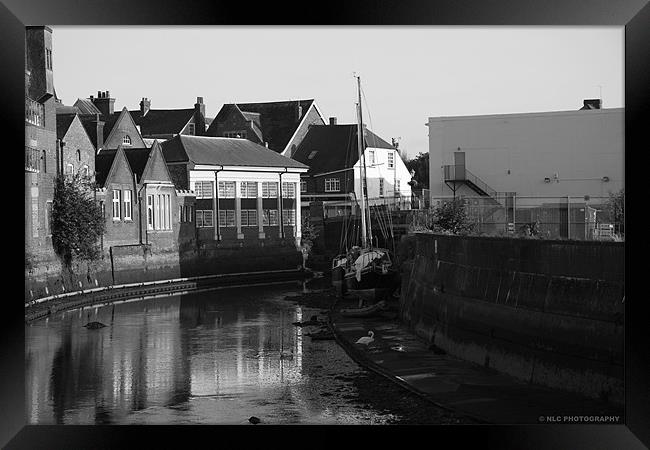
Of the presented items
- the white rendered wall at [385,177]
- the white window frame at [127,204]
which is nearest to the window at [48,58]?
the white window frame at [127,204]

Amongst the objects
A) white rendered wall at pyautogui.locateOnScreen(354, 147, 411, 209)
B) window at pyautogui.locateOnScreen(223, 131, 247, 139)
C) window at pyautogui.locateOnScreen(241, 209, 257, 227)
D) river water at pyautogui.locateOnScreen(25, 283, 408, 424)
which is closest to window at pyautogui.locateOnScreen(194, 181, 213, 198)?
window at pyautogui.locateOnScreen(241, 209, 257, 227)

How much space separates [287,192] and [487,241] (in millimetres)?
24593

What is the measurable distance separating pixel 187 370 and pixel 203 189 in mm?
19884

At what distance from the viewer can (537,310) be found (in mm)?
13219

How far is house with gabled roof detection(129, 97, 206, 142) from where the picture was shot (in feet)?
118

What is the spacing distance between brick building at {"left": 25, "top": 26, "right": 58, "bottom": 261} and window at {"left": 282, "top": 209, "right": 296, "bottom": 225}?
1376 centimetres

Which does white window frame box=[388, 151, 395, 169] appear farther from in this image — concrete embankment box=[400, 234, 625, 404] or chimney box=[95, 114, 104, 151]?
concrete embankment box=[400, 234, 625, 404]

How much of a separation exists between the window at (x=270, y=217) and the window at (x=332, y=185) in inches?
123

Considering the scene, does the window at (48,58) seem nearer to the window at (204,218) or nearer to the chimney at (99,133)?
the chimney at (99,133)

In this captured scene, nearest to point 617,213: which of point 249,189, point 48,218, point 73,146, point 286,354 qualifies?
point 286,354

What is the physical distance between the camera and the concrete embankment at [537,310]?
11422 millimetres

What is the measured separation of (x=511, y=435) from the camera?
8523mm

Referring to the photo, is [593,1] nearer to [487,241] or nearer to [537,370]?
[537,370]

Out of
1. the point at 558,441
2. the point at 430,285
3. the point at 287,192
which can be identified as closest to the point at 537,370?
the point at 558,441
